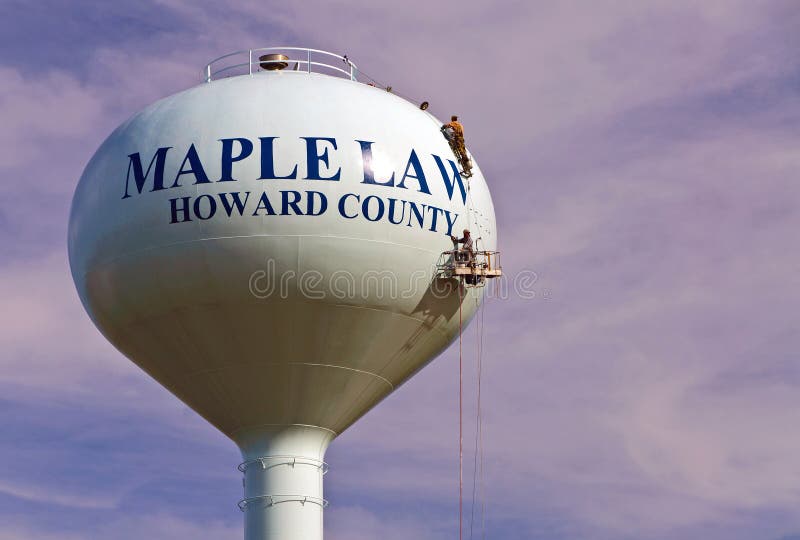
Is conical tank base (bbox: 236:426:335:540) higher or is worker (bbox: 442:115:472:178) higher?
worker (bbox: 442:115:472:178)

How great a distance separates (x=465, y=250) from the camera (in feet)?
75.2

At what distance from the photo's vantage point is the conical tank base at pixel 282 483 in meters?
23.4

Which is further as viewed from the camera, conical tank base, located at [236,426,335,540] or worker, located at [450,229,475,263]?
conical tank base, located at [236,426,335,540]

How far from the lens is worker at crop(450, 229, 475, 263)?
74.9 ft

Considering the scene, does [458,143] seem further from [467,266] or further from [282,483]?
[282,483]

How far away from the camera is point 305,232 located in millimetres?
21703

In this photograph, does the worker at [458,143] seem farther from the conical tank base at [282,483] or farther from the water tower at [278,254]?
the conical tank base at [282,483]

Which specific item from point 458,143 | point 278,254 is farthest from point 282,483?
point 458,143

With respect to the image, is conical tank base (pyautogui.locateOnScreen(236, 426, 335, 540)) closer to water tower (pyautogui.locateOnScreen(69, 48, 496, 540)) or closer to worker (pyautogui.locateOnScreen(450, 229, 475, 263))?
water tower (pyautogui.locateOnScreen(69, 48, 496, 540))

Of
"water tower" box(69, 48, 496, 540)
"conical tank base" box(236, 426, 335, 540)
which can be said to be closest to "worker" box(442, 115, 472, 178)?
"water tower" box(69, 48, 496, 540)

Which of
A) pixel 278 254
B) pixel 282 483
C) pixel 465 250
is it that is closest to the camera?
pixel 278 254

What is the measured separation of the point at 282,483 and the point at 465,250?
423 cm

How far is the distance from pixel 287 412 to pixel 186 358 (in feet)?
5.48

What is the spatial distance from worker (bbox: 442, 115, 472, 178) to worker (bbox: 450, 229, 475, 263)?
102 cm
